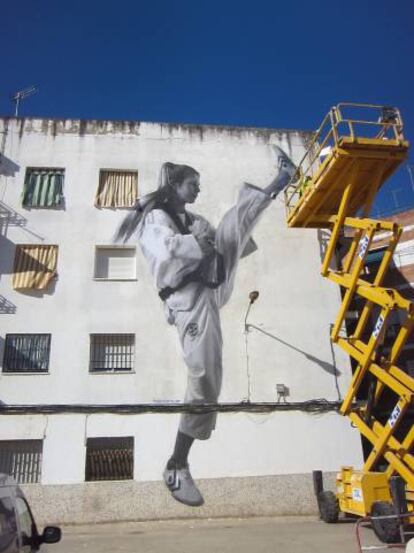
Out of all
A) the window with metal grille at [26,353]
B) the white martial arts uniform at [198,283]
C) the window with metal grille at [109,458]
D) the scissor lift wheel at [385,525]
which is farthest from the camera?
the white martial arts uniform at [198,283]

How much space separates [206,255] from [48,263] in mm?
5045

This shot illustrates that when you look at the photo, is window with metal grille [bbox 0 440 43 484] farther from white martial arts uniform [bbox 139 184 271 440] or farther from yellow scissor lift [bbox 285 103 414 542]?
yellow scissor lift [bbox 285 103 414 542]

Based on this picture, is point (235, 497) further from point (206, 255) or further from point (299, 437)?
point (206, 255)

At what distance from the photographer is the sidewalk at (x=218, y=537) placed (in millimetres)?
10148

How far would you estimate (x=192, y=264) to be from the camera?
16.3 m

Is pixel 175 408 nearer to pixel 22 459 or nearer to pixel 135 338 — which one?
pixel 135 338

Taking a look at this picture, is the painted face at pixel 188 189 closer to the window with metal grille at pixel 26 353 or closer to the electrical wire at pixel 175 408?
the window with metal grille at pixel 26 353

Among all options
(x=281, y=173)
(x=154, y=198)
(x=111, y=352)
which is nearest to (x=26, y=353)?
(x=111, y=352)

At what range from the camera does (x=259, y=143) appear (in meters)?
18.6

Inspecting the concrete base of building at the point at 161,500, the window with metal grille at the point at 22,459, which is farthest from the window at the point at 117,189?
the concrete base of building at the point at 161,500

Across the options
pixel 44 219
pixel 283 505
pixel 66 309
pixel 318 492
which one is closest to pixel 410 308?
pixel 318 492

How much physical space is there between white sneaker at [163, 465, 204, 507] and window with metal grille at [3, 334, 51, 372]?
471 centimetres

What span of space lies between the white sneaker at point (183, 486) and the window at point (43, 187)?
30.3ft

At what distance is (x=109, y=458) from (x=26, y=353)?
391cm
